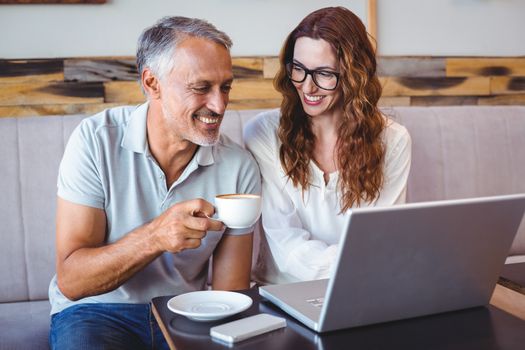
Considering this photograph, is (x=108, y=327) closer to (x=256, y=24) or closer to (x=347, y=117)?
(x=347, y=117)

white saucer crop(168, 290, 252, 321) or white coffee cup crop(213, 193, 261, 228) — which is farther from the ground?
white coffee cup crop(213, 193, 261, 228)

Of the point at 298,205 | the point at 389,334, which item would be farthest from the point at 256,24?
the point at 389,334

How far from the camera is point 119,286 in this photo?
Answer: 1546mm

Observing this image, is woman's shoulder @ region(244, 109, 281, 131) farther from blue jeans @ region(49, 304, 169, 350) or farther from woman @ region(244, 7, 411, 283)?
blue jeans @ region(49, 304, 169, 350)

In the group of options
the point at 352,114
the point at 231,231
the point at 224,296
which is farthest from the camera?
the point at 352,114

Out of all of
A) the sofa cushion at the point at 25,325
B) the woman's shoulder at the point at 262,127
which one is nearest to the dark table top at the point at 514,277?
the woman's shoulder at the point at 262,127

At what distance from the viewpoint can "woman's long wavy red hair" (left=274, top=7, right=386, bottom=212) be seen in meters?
1.84

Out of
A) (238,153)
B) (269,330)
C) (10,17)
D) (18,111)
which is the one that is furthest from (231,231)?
(10,17)

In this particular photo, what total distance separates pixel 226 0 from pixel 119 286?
A: 1.41 metres

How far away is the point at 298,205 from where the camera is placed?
189 cm

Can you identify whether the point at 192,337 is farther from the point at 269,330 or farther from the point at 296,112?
the point at 296,112

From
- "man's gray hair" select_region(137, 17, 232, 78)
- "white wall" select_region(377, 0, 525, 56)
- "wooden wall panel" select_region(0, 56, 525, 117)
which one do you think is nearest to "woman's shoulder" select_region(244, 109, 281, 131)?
"man's gray hair" select_region(137, 17, 232, 78)

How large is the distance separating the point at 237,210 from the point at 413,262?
350 millimetres

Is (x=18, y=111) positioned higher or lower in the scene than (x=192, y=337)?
higher
